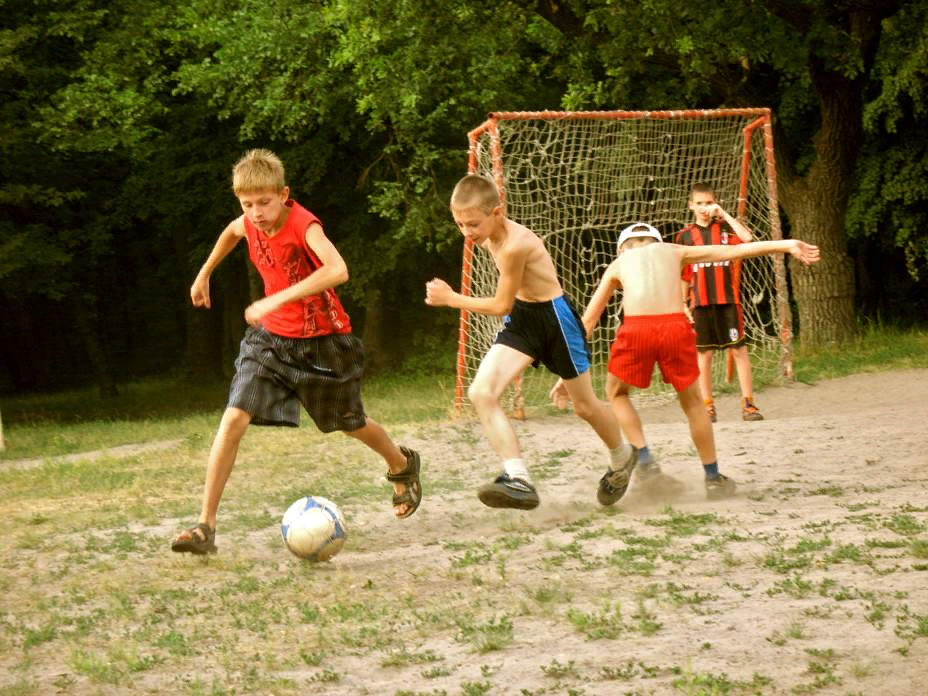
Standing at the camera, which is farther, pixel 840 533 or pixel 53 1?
pixel 53 1

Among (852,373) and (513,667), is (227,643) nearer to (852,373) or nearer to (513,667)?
(513,667)

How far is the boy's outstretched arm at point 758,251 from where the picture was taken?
6.47 m

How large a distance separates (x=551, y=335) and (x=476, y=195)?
2.89 feet

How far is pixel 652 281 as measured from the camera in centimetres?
698

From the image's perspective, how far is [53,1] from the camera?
65.3 ft

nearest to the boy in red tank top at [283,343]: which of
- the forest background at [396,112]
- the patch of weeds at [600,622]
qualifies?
the patch of weeds at [600,622]

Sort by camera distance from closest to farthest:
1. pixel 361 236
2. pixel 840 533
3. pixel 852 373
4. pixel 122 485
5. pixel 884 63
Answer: pixel 840 533, pixel 122 485, pixel 852 373, pixel 884 63, pixel 361 236

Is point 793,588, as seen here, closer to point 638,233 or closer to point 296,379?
point 296,379

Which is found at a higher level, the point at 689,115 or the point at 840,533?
the point at 689,115

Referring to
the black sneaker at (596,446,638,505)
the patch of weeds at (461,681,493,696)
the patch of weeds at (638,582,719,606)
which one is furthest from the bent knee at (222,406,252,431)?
the patch of weeds at (461,681,493,696)

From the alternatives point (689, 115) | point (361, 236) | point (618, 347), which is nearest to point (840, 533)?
point (618, 347)

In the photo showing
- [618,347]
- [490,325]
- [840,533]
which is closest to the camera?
[840,533]

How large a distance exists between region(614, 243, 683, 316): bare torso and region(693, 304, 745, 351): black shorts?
3679mm

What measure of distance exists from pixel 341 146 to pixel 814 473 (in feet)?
59.5
